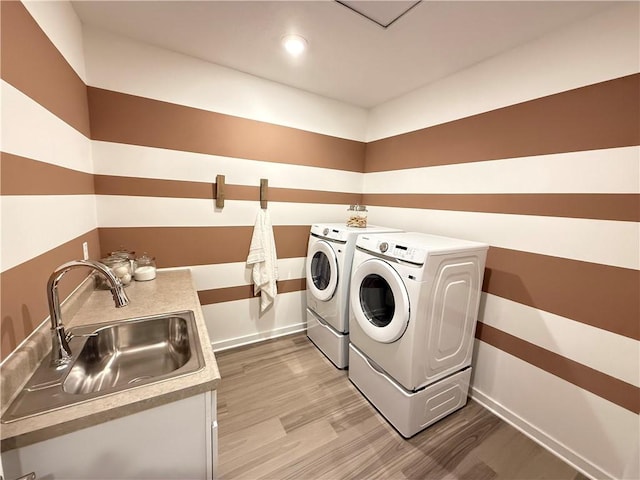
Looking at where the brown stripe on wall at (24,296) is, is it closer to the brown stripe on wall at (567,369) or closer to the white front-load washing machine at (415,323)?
the white front-load washing machine at (415,323)

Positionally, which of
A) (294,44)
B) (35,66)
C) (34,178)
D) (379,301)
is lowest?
(379,301)

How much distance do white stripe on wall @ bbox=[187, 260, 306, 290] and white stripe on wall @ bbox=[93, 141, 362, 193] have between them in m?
0.71

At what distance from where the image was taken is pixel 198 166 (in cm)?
199

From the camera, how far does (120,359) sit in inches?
46.7

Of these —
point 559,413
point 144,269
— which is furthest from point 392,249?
point 144,269

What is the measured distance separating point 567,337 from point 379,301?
3.40ft

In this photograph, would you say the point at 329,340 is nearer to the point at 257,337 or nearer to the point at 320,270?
the point at 320,270

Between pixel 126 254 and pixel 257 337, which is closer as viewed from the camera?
pixel 126 254

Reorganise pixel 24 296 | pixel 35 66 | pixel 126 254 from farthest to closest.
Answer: pixel 126 254
pixel 35 66
pixel 24 296

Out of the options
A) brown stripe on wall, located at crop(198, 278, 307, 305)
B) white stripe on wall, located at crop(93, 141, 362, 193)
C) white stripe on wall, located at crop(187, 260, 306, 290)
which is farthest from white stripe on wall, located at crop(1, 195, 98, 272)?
brown stripe on wall, located at crop(198, 278, 307, 305)

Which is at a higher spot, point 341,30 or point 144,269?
point 341,30

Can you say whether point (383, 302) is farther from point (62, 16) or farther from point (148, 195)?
point (62, 16)

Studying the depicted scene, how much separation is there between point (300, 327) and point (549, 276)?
6.77 feet

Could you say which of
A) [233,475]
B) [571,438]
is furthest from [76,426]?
[571,438]
